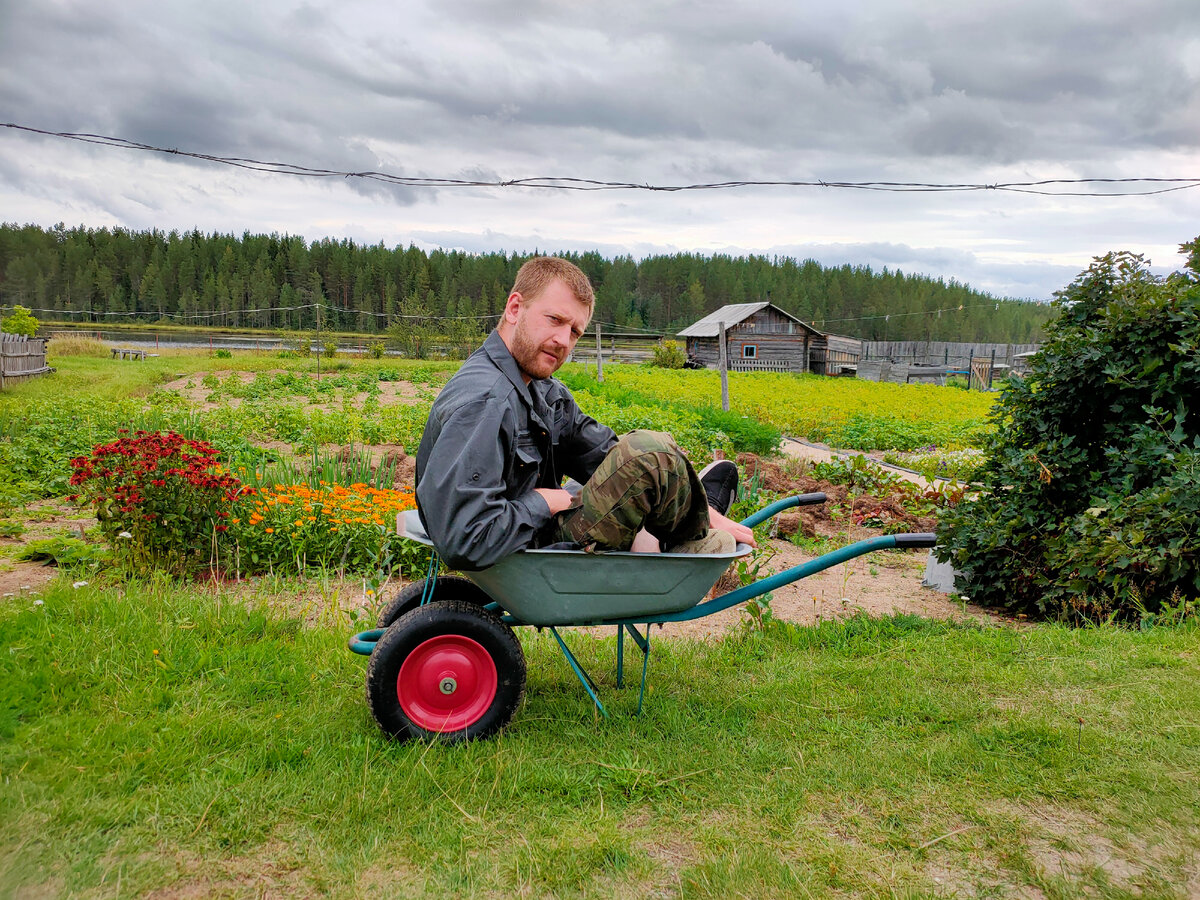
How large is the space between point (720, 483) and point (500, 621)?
108cm

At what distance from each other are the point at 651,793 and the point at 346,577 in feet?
9.40

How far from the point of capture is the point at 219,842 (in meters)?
2.02

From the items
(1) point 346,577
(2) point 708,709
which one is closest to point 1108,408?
(2) point 708,709

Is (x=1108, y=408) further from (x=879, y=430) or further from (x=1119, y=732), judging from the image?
(x=879, y=430)

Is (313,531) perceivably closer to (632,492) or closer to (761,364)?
(632,492)

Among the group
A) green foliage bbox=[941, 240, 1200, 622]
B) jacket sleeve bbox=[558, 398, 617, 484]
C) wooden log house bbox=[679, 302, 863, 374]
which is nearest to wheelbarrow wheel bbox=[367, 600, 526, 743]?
jacket sleeve bbox=[558, 398, 617, 484]

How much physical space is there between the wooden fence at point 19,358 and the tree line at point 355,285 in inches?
1627

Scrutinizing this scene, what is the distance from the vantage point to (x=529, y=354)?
2.62 m

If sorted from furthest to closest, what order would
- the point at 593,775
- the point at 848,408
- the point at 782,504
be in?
the point at 848,408 → the point at 782,504 → the point at 593,775

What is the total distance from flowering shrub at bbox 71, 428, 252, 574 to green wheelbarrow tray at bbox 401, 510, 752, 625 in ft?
8.35

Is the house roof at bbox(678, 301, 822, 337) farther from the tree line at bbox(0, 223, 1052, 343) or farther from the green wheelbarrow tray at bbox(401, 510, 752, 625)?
the green wheelbarrow tray at bbox(401, 510, 752, 625)

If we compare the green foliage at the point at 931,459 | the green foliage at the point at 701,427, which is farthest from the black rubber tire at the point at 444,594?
the green foliage at the point at 931,459

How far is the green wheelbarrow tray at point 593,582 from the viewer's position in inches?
92.5

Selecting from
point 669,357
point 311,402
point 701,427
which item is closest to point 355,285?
point 669,357
